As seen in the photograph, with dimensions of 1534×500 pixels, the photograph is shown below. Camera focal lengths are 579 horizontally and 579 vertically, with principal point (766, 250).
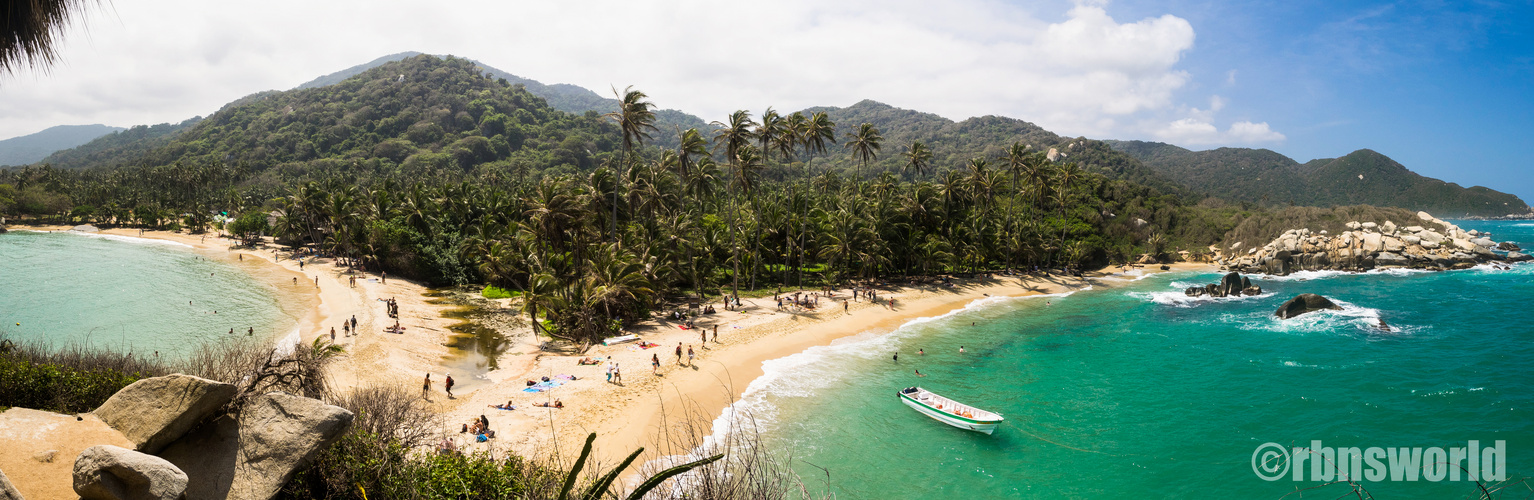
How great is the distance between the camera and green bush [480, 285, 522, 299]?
165 feet

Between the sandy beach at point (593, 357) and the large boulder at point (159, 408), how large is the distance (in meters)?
5.22

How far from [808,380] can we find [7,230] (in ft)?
437

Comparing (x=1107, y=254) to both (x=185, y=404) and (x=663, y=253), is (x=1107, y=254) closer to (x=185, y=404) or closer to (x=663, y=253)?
(x=663, y=253)

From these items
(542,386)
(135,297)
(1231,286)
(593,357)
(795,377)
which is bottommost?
(795,377)

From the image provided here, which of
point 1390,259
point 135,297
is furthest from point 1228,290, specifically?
point 135,297

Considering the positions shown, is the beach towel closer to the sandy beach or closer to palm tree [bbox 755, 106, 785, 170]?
the sandy beach

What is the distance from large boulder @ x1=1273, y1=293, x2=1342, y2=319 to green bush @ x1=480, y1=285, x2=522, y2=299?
6335 cm

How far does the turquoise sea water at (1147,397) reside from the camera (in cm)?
2122

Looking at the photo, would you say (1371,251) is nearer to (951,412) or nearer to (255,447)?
(951,412)

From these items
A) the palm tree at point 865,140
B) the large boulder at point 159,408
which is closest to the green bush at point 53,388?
the large boulder at point 159,408

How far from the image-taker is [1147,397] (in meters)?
29.3

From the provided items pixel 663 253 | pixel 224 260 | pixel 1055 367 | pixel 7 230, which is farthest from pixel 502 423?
pixel 7 230

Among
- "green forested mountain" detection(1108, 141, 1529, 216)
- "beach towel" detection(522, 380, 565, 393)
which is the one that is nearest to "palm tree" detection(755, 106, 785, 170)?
"beach towel" detection(522, 380, 565, 393)

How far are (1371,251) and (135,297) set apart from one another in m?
132
